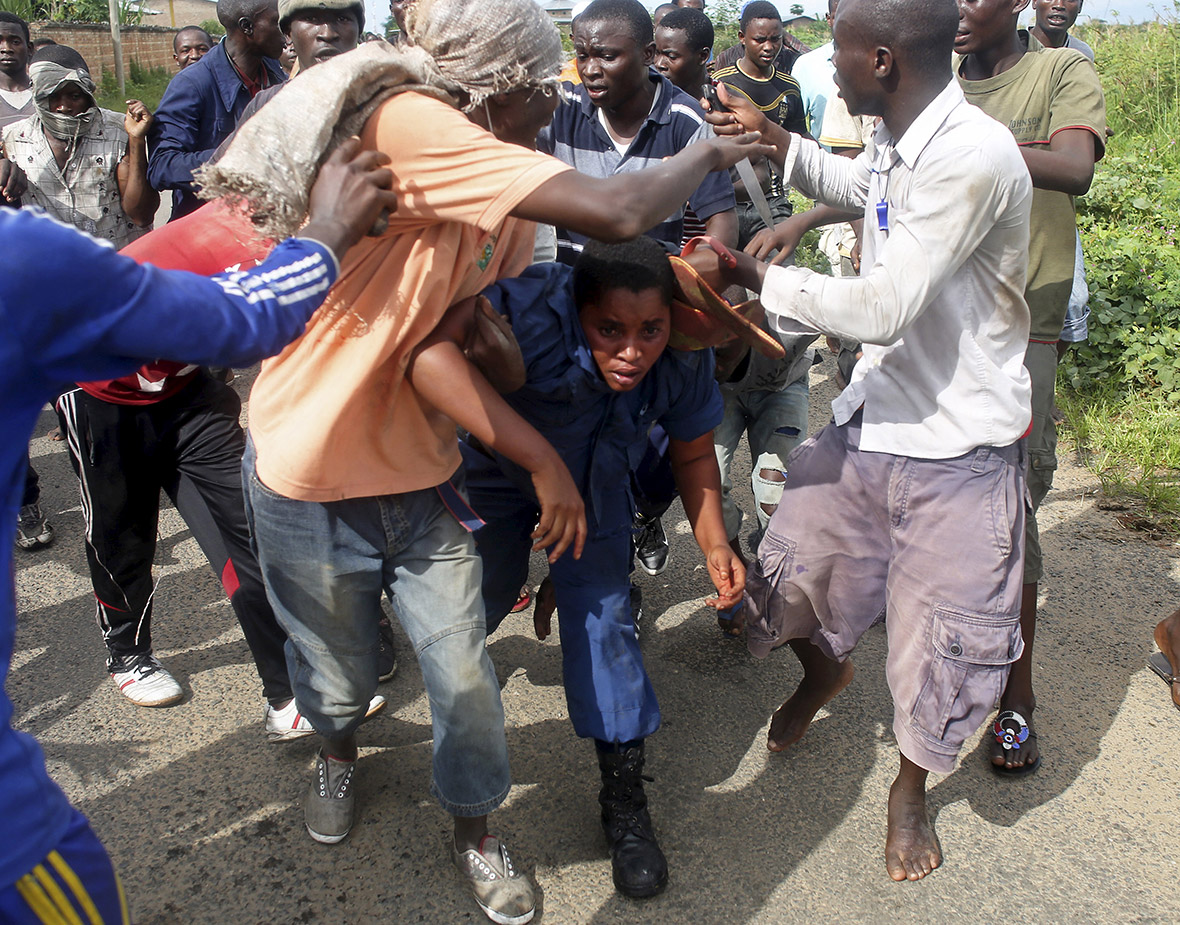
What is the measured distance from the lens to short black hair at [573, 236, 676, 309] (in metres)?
2.30

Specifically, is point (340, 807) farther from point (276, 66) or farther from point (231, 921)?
point (276, 66)

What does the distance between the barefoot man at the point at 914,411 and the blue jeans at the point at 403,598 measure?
908 mm

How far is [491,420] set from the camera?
2158 mm

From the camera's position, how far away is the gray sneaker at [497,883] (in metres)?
2.36

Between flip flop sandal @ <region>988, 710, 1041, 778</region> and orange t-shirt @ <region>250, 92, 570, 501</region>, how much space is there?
1846 millimetres

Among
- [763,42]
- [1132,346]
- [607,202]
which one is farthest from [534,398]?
Answer: [763,42]

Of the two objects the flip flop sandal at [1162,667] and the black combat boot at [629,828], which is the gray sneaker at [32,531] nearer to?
the black combat boot at [629,828]

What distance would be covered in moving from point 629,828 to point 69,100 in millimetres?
3693

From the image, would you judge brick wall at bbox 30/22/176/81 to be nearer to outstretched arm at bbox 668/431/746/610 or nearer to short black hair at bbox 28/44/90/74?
short black hair at bbox 28/44/90/74

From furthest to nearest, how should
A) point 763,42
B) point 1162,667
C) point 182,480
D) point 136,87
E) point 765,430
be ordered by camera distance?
point 136,87
point 763,42
point 765,430
point 1162,667
point 182,480

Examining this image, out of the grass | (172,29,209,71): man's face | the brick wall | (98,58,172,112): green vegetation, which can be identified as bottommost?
(98,58,172,112): green vegetation

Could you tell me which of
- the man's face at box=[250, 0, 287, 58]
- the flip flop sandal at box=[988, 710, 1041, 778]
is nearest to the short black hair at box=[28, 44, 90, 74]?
the man's face at box=[250, 0, 287, 58]

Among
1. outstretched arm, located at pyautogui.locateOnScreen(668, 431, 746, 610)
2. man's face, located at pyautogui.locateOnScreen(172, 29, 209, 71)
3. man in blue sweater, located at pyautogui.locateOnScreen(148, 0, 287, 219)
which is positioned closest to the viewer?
outstretched arm, located at pyautogui.locateOnScreen(668, 431, 746, 610)

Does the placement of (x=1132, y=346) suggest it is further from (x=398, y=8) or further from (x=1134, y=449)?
(x=398, y=8)
